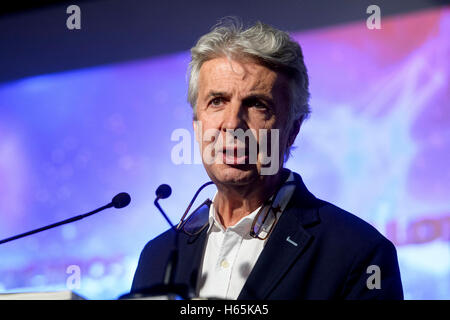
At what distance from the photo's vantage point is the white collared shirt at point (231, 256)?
1974 mm

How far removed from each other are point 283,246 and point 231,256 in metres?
0.19

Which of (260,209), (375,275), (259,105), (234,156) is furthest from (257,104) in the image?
(375,275)

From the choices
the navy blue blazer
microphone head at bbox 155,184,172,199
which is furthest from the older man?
microphone head at bbox 155,184,172,199

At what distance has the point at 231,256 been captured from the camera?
80.7 inches

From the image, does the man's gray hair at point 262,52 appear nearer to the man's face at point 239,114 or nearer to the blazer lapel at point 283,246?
the man's face at point 239,114

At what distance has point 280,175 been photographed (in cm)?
223

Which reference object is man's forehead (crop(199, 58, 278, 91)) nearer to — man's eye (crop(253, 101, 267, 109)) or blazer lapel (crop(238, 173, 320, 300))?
man's eye (crop(253, 101, 267, 109))

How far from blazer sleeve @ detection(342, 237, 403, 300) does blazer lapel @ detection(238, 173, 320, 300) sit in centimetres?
17

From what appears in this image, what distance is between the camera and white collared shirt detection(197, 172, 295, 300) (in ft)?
6.48

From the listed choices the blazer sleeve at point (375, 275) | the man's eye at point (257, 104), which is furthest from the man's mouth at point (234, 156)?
the blazer sleeve at point (375, 275)

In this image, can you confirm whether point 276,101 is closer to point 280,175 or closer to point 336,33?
point 280,175

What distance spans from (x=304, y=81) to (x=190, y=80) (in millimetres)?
420

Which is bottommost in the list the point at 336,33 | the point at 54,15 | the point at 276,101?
the point at 276,101
